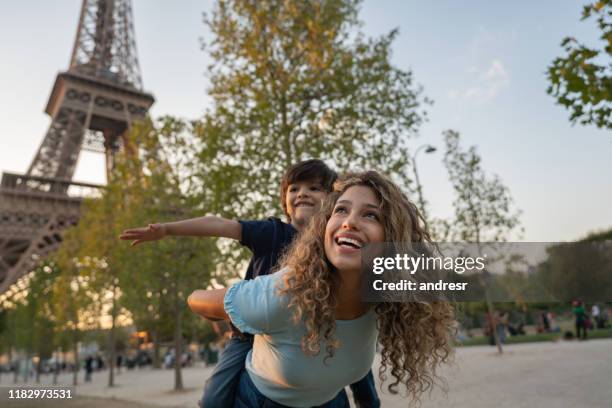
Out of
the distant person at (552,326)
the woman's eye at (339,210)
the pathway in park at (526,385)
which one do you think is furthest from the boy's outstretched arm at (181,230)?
the distant person at (552,326)

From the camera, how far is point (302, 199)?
3584 mm

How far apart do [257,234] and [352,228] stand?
48.5 inches

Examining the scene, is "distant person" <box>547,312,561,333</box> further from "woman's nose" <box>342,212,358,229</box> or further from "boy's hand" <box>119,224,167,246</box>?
"woman's nose" <box>342,212,358,229</box>

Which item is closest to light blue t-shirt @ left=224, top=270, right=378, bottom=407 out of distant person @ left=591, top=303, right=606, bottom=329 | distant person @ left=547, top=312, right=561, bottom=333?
distant person @ left=591, top=303, right=606, bottom=329

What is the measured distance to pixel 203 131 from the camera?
11594 mm

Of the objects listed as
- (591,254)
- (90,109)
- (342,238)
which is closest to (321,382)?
(342,238)

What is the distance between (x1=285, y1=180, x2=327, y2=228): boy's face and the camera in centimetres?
351

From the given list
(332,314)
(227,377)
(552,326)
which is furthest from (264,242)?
(552,326)

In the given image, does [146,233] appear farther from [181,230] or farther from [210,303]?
[210,303]

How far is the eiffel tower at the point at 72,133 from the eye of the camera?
35.0 metres

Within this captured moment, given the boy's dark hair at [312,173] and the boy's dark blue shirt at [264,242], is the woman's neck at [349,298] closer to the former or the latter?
the boy's dark blue shirt at [264,242]

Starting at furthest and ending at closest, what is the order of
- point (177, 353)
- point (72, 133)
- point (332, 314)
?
1. point (72, 133)
2. point (177, 353)
3. point (332, 314)

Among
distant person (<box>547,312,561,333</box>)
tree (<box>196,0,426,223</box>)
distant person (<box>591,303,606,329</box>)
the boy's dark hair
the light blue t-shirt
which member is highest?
tree (<box>196,0,426,223</box>)

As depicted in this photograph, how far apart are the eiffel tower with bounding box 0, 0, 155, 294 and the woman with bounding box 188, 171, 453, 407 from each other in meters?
36.2
